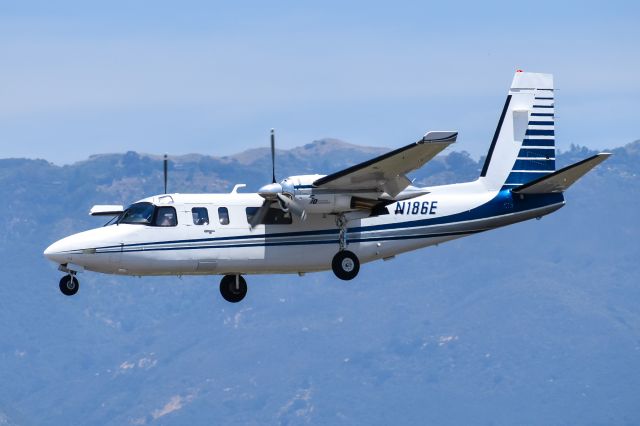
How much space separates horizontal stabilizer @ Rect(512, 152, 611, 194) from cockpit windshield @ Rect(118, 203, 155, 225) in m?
10.6

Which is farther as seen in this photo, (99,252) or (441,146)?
(99,252)

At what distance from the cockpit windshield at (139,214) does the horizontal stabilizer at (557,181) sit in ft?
34.9

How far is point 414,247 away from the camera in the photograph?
40906 millimetres

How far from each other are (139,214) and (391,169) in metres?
7.13

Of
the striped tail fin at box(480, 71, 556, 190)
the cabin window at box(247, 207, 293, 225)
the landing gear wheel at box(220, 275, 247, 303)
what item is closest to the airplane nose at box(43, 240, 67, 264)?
the landing gear wheel at box(220, 275, 247, 303)

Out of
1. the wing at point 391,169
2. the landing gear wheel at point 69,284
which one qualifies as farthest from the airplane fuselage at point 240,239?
the wing at point 391,169

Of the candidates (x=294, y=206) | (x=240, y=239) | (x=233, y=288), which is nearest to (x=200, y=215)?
(x=240, y=239)

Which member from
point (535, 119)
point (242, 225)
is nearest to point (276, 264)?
point (242, 225)

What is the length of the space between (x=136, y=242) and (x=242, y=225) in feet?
9.65

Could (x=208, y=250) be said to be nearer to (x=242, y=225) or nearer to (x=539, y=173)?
(x=242, y=225)

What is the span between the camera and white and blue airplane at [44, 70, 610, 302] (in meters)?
38.3

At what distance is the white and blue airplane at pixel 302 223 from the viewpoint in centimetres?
3834

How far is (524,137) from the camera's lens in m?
43.1

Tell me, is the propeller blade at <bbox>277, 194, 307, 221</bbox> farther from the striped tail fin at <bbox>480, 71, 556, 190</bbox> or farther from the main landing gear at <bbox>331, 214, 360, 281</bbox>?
the striped tail fin at <bbox>480, 71, 556, 190</bbox>
